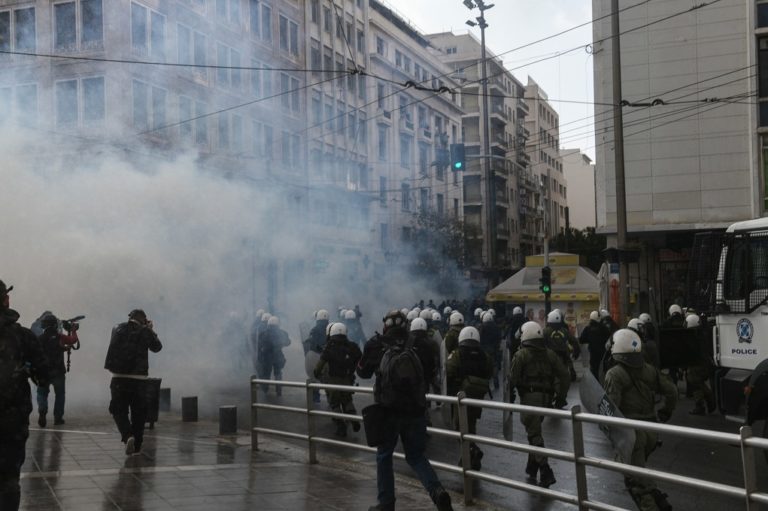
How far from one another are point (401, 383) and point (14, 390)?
8.49 feet

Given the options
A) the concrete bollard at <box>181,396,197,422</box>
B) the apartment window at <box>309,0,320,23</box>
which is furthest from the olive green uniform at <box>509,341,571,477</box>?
the apartment window at <box>309,0,320,23</box>

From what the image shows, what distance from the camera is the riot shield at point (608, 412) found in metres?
5.80

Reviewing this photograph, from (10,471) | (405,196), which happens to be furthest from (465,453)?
(405,196)

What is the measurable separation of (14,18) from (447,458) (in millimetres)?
20887

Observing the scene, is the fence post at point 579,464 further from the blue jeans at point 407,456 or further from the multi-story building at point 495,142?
the multi-story building at point 495,142

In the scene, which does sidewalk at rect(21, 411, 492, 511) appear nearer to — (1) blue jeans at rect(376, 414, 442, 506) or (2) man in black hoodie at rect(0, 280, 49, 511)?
(1) blue jeans at rect(376, 414, 442, 506)

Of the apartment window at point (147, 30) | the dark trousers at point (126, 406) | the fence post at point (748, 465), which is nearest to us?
the fence post at point (748, 465)

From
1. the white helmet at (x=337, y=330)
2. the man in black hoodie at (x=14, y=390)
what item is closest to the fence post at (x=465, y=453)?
the man in black hoodie at (x=14, y=390)

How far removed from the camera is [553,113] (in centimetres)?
9706

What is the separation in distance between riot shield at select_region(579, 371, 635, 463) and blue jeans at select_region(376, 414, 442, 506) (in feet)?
3.97

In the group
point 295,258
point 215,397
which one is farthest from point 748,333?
point 295,258

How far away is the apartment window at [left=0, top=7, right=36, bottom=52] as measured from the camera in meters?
25.0

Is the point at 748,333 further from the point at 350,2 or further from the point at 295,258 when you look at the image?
the point at 350,2

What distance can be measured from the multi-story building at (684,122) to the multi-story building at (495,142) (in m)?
30.6
